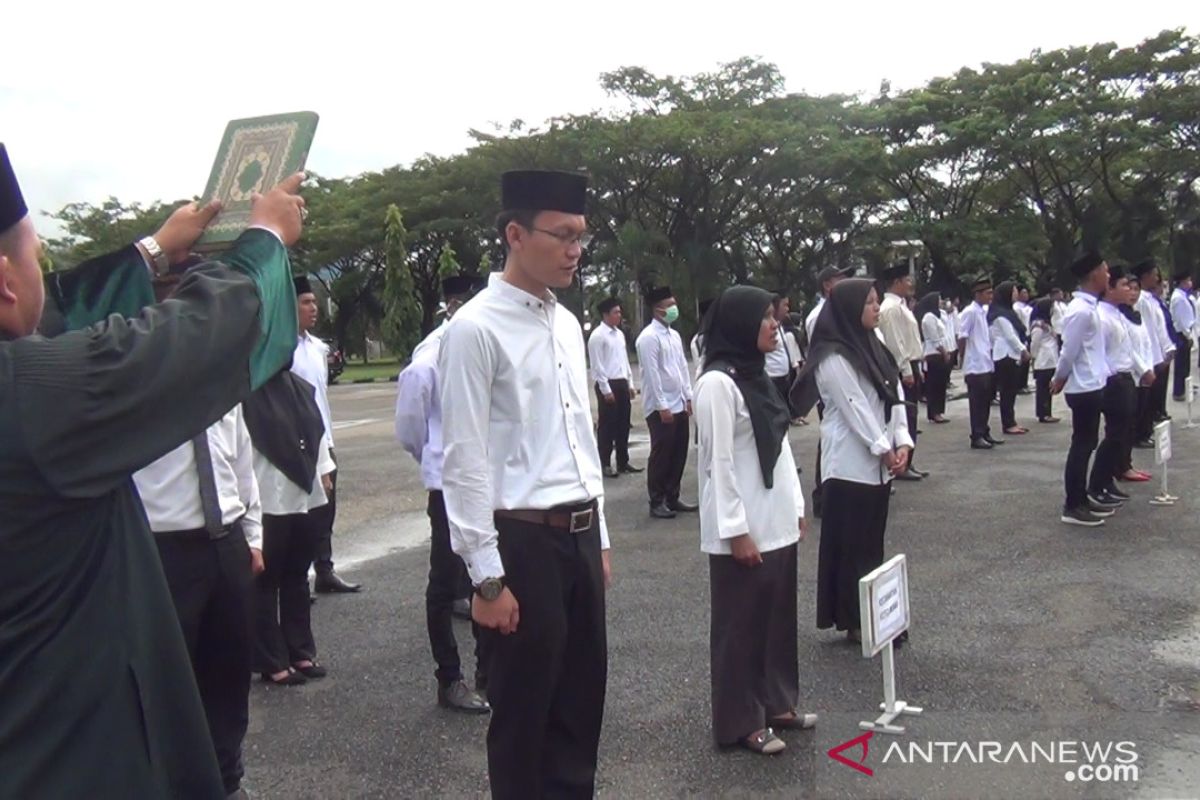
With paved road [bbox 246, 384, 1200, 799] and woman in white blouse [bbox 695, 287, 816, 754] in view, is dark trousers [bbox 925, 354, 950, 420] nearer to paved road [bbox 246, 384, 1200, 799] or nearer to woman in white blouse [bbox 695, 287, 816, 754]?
paved road [bbox 246, 384, 1200, 799]

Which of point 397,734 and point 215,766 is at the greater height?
point 215,766

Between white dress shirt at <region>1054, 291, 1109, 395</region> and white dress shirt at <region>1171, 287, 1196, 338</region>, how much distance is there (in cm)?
828

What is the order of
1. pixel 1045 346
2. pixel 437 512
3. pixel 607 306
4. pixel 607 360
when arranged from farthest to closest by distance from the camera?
pixel 1045 346 → pixel 607 306 → pixel 607 360 → pixel 437 512

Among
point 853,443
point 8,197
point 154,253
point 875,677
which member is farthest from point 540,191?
point 875,677

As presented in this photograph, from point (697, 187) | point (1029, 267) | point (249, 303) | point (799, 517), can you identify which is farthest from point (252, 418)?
point (1029, 267)

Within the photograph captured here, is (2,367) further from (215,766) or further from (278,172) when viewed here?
(215,766)

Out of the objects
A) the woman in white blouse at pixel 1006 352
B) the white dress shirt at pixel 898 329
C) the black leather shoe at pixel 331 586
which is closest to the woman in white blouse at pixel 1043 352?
the woman in white blouse at pixel 1006 352

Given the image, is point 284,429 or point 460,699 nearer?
point 460,699

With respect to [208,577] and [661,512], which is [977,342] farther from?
[208,577]

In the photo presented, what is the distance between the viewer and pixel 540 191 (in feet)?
10.1

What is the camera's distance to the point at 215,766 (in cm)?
188

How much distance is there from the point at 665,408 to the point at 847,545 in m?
4.34

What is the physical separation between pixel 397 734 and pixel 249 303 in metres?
3.16

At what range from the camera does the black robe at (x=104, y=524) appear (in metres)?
1.54
